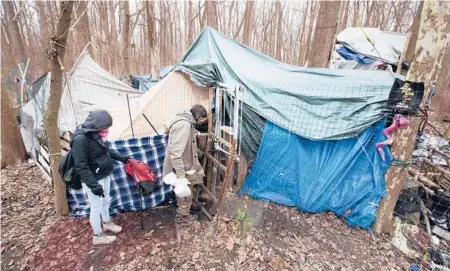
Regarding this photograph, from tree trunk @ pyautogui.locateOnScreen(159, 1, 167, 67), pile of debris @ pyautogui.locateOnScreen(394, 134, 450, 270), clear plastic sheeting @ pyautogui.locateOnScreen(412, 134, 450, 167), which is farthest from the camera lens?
tree trunk @ pyautogui.locateOnScreen(159, 1, 167, 67)

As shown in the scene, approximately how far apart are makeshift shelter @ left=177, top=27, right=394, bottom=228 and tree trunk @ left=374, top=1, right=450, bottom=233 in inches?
6.2

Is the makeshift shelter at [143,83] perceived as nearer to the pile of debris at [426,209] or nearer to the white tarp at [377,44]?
the white tarp at [377,44]

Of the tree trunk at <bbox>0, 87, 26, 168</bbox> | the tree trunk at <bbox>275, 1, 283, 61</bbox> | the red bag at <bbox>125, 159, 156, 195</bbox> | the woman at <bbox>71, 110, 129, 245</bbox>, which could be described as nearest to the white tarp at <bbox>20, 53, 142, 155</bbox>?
the tree trunk at <bbox>0, 87, 26, 168</bbox>

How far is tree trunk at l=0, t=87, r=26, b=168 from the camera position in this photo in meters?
4.97

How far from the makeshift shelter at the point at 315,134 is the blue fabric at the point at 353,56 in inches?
74.1

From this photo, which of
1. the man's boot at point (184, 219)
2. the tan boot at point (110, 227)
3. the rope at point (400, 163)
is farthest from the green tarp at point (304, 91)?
the tan boot at point (110, 227)

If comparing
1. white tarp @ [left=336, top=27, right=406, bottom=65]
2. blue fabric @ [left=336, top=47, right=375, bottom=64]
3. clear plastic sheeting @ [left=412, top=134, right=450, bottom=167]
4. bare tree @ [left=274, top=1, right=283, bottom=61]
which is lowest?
clear plastic sheeting @ [left=412, top=134, right=450, bottom=167]

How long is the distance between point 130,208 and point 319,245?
302 centimetres

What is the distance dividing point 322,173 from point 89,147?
3605mm

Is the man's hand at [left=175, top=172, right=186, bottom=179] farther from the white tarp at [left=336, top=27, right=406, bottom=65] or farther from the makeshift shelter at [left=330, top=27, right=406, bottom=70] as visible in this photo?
the white tarp at [left=336, top=27, right=406, bottom=65]

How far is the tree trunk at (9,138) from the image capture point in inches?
196

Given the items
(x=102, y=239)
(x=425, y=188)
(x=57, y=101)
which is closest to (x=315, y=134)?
(x=425, y=188)

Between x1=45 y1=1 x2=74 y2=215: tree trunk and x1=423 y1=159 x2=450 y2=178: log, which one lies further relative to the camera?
x1=423 y1=159 x2=450 y2=178: log

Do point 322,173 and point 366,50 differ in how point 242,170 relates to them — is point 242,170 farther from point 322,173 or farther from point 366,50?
point 366,50
